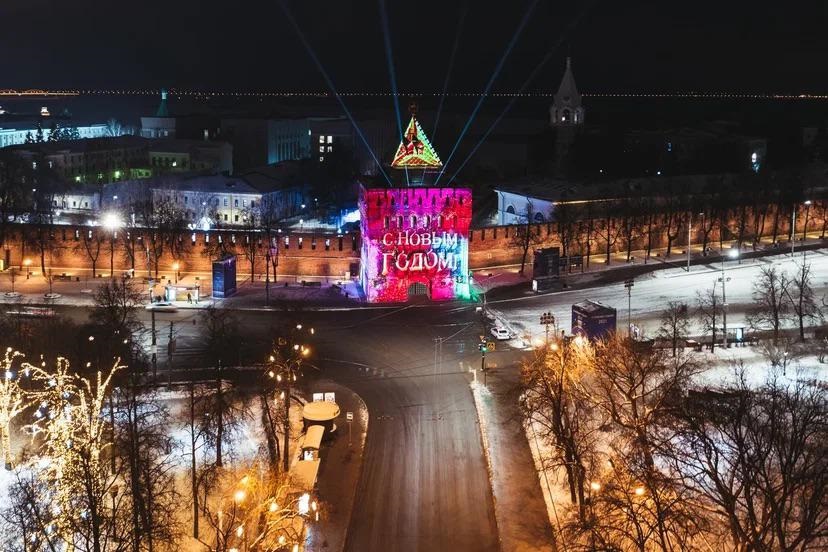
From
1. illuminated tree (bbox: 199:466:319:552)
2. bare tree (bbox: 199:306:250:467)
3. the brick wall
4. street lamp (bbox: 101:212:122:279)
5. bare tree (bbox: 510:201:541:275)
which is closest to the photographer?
illuminated tree (bbox: 199:466:319:552)

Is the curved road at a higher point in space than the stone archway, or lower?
lower

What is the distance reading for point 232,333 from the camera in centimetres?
2341

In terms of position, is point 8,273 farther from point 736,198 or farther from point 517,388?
point 736,198

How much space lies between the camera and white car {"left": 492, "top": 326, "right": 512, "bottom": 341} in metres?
25.8

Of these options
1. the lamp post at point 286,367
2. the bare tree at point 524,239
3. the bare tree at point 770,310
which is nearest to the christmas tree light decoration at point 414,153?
the bare tree at point 524,239

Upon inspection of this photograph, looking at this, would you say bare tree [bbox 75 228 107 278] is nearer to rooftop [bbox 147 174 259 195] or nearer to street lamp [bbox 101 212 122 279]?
street lamp [bbox 101 212 122 279]

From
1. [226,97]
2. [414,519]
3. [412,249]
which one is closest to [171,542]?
[414,519]

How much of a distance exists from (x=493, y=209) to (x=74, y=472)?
118 feet

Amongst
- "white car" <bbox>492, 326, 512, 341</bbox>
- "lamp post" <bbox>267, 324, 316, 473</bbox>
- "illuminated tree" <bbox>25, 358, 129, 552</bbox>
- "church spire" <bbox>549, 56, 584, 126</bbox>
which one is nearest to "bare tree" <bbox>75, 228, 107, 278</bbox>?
"lamp post" <bbox>267, 324, 316, 473</bbox>

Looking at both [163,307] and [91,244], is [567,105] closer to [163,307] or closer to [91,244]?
[91,244]

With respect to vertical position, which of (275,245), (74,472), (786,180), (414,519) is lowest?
(414,519)

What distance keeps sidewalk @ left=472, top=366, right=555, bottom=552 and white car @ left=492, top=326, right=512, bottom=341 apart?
10.5ft

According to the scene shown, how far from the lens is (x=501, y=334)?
84.8 ft

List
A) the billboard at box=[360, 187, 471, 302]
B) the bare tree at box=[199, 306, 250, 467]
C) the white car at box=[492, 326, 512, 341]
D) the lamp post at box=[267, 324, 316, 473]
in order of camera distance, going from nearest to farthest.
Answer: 1. the bare tree at box=[199, 306, 250, 467]
2. the lamp post at box=[267, 324, 316, 473]
3. the white car at box=[492, 326, 512, 341]
4. the billboard at box=[360, 187, 471, 302]
